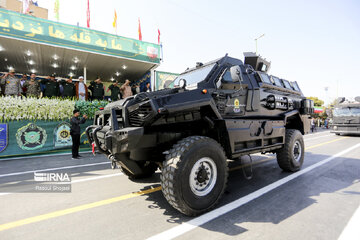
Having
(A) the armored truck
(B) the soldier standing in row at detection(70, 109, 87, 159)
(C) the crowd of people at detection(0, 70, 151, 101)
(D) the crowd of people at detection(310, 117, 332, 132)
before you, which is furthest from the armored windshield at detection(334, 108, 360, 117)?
(B) the soldier standing in row at detection(70, 109, 87, 159)

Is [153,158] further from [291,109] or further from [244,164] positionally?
[291,109]

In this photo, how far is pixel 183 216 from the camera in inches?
107

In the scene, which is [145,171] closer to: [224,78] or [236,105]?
[236,105]

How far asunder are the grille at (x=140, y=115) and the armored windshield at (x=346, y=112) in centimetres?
1790

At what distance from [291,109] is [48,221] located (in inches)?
245

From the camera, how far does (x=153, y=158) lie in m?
3.22

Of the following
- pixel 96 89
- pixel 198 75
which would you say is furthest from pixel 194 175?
pixel 96 89

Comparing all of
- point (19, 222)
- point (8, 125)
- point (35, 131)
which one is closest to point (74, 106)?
point (35, 131)

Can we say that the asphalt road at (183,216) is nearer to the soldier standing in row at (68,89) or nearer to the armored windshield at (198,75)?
the armored windshield at (198,75)

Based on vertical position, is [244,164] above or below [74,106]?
below

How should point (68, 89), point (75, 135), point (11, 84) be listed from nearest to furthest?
point (75, 135) < point (11, 84) < point (68, 89)

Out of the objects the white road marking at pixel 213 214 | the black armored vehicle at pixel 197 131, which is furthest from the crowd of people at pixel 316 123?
the white road marking at pixel 213 214

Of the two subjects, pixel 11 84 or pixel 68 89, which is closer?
pixel 11 84

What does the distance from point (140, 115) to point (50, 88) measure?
1032 cm
